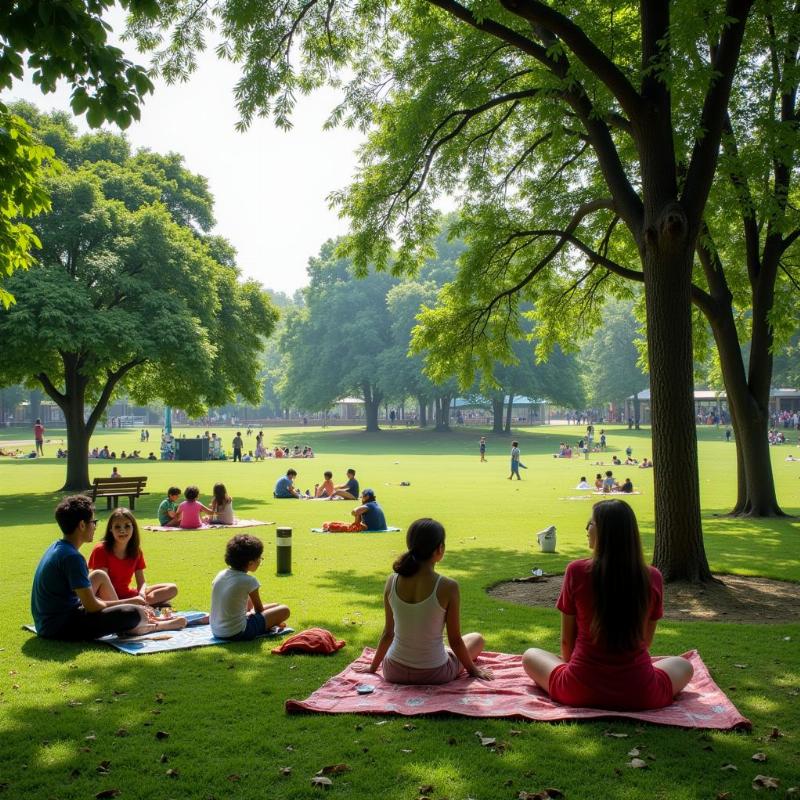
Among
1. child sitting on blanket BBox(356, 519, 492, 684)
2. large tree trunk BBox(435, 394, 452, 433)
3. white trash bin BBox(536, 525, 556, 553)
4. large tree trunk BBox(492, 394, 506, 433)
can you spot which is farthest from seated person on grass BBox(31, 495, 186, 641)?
large tree trunk BBox(492, 394, 506, 433)

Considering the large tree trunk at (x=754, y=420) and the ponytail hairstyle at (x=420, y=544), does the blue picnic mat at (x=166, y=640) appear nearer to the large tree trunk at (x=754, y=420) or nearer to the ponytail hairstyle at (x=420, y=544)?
the ponytail hairstyle at (x=420, y=544)

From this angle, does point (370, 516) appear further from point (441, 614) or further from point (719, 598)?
point (441, 614)

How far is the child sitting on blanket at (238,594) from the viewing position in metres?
7.73

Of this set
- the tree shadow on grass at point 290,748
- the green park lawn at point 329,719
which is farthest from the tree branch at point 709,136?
the tree shadow on grass at point 290,748

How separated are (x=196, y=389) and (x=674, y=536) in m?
19.3

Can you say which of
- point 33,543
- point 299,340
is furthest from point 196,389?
point 299,340

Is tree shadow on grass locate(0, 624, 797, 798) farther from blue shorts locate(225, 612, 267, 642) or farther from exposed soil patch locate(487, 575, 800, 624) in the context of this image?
exposed soil patch locate(487, 575, 800, 624)

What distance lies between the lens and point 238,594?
7809 millimetres

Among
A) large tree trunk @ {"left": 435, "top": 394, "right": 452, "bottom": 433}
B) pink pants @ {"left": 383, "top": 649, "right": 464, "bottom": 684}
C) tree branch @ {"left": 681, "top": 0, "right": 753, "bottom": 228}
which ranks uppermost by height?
tree branch @ {"left": 681, "top": 0, "right": 753, "bottom": 228}

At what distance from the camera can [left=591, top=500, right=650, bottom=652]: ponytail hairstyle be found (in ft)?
17.1

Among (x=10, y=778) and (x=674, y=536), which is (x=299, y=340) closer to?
(x=674, y=536)

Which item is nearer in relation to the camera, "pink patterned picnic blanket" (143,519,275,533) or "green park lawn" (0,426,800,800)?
"green park lawn" (0,426,800,800)

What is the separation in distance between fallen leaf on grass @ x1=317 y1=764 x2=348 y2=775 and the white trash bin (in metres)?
9.65

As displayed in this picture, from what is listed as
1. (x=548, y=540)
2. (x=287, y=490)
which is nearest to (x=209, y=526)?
(x=287, y=490)
